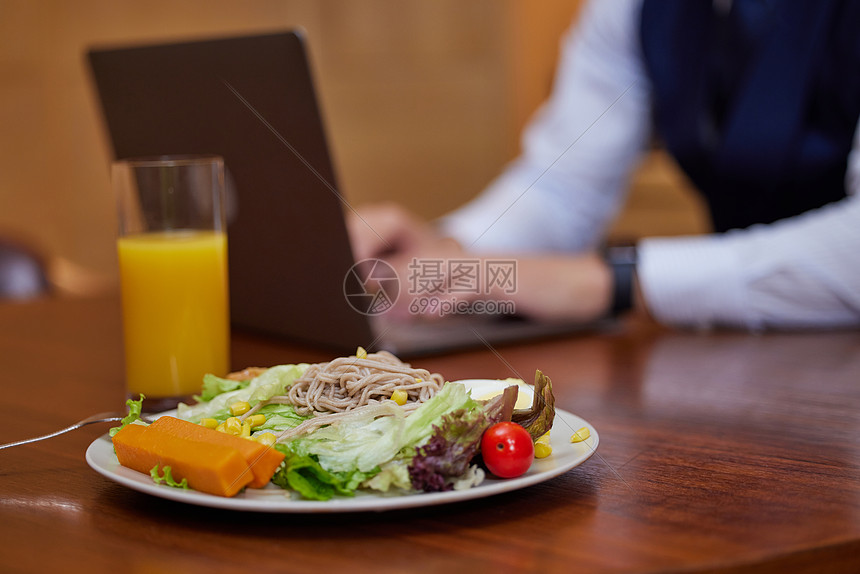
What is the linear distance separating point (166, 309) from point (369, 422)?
0.37 m

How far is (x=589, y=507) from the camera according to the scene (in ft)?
1.96

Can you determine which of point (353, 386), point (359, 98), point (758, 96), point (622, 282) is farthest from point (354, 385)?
point (359, 98)

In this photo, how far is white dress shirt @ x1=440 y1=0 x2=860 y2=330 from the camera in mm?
1353

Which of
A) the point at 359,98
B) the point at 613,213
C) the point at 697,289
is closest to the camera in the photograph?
the point at 697,289

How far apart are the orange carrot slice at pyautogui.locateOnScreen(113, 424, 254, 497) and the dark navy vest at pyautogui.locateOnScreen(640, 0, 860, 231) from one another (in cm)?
132

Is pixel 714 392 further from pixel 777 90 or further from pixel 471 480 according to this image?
pixel 777 90

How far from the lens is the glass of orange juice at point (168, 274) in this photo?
89cm

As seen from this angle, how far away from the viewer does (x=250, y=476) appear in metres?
0.57

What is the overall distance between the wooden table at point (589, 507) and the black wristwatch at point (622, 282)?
1.11 ft

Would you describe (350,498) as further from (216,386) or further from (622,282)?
(622,282)

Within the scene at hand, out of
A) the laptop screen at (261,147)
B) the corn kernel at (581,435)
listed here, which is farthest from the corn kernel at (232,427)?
the laptop screen at (261,147)

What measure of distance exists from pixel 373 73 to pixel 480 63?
508mm

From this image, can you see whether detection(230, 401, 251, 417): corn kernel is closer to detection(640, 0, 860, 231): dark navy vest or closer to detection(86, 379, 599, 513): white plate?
detection(86, 379, 599, 513): white plate

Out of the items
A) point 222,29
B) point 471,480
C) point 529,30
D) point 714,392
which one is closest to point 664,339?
point 714,392
